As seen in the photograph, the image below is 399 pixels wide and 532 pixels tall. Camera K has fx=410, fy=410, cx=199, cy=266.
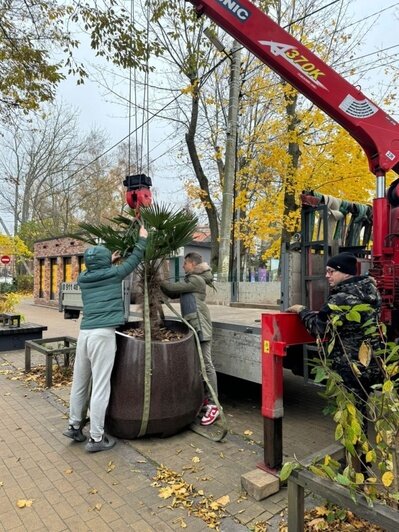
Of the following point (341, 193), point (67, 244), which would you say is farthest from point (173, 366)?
point (67, 244)

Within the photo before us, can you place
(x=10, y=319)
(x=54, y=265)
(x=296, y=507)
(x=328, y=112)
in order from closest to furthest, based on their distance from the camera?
1. (x=296, y=507)
2. (x=328, y=112)
3. (x=10, y=319)
4. (x=54, y=265)

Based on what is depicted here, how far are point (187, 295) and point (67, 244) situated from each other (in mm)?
14781

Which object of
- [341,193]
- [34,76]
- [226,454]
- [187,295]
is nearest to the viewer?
[226,454]

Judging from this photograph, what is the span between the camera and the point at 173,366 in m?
3.87

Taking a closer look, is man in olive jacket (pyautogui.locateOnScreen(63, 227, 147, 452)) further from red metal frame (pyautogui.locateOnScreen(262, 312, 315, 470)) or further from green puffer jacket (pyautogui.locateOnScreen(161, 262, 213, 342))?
red metal frame (pyautogui.locateOnScreen(262, 312, 315, 470))

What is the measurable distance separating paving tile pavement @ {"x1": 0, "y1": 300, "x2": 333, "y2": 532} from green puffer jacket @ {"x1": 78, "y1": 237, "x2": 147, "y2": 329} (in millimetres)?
1180

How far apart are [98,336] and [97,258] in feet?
2.30

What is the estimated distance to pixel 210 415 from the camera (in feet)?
14.1

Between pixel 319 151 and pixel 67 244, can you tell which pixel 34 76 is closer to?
pixel 319 151

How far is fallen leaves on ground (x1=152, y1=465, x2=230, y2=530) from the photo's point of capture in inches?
107

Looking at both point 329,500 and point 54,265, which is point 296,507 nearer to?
point 329,500

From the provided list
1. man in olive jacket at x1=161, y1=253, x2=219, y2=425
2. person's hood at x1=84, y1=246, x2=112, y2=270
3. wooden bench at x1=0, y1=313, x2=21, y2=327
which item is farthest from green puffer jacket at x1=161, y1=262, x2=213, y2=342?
wooden bench at x1=0, y1=313, x2=21, y2=327

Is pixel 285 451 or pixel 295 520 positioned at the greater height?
pixel 295 520

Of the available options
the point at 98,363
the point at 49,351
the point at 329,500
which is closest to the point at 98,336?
→ the point at 98,363
